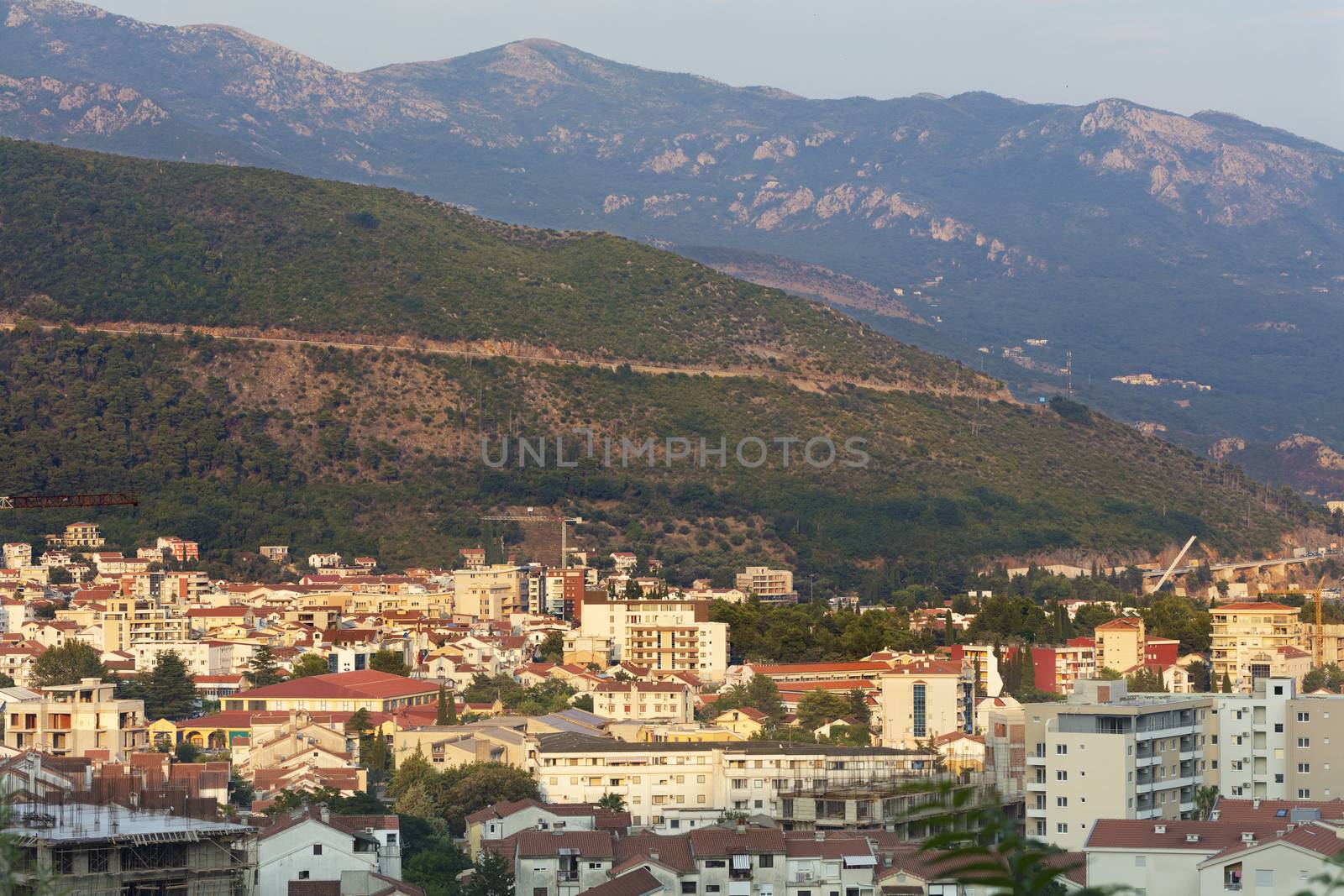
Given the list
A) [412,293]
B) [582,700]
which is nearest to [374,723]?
[582,700]

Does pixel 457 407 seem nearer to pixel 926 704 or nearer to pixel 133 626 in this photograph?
pixel 133 626

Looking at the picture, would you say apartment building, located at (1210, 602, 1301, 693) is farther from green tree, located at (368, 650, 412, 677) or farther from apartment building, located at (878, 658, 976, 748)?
green tree, located at (368, 650, 412, 677)

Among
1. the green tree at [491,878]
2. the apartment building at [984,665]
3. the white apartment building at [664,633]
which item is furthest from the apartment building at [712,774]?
the white apartment building at [664,633]

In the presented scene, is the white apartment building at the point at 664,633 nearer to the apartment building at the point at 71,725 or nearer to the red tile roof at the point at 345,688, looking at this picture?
the red tile roof at the point at 345,688

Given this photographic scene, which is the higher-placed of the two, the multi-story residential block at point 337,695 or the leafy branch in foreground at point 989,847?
the leafy branch in foreground at point 989,847

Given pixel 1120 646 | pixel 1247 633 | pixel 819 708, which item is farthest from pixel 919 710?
pixel 1247 633

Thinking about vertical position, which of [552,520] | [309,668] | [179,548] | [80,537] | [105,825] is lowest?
[309,668]
